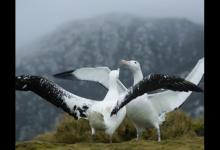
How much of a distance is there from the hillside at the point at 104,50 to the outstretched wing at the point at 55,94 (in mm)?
28397

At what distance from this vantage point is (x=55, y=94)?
10.7m

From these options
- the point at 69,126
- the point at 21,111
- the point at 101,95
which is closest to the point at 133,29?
the point at 21,111

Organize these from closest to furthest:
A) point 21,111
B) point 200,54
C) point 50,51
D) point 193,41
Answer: point 21,111, point 200,54, point 193,41, point 50,51

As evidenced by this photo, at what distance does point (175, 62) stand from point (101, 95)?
16.5m

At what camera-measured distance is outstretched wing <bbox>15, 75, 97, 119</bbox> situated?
1056cm

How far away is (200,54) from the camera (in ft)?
163

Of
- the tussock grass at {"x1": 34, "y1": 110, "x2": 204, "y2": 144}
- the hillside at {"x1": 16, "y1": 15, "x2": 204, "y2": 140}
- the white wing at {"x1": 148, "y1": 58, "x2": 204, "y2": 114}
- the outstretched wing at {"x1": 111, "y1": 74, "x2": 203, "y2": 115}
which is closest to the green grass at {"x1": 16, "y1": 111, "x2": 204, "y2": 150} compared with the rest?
the tussock grass at {"x1": 34, "y1": 110, "x2": 204, "y2": 144}

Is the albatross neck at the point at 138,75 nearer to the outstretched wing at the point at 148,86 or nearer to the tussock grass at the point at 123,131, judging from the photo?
the outstretched wing at the point at 148,86

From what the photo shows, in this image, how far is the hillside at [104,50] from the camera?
45.5 m

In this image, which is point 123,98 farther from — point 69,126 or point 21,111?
point 21,111

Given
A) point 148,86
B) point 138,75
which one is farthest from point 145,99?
point 148,86

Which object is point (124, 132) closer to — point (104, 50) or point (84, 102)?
point (84, 102)

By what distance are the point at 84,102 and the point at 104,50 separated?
45674 mm
